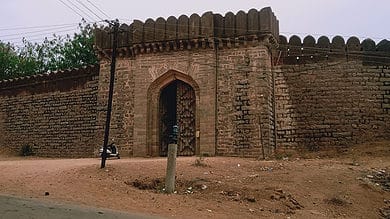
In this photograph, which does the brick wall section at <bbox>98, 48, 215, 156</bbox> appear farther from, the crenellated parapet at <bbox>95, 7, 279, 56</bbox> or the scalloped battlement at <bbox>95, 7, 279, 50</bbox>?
the scalloped battlement at <bbox>95, 7, 279, 50</bbox>

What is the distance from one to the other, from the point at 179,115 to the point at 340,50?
5.55m

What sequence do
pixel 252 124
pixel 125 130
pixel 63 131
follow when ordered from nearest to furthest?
pixel 252 124, pixel 125 130, pixel 63 131

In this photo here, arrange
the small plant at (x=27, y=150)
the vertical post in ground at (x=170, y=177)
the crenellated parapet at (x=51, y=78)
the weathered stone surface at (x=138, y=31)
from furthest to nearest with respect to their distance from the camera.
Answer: the small plant at (x=27, y=150) → the crenellated parapet at (x=51, y=78) → the weathered stone surface at (x=138, y=31) → the vertical post in ground at (x=170, y=177)

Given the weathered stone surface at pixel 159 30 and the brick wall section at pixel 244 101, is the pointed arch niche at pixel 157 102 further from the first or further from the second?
the weathered stone surface at pixel 159 30

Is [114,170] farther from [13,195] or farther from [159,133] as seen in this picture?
[159,133]

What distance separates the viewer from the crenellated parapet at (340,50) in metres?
15.9

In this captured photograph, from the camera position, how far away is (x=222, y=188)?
418 inches

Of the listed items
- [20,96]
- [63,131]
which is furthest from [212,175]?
[20,96]

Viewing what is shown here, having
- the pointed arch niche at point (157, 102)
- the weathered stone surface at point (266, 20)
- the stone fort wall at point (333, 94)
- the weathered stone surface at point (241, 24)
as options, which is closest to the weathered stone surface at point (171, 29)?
the pointed arch niche at point (157, 102)

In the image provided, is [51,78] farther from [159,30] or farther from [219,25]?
[219,25]

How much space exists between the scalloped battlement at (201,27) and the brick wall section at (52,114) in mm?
2515

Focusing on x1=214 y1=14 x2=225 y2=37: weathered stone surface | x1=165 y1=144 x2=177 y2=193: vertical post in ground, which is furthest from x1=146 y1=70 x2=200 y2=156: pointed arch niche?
x1=165 y1=144 x2=177 y2=193: vertical post in ground

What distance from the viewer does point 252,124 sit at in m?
15.5

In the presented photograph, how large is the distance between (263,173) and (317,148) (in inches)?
161
